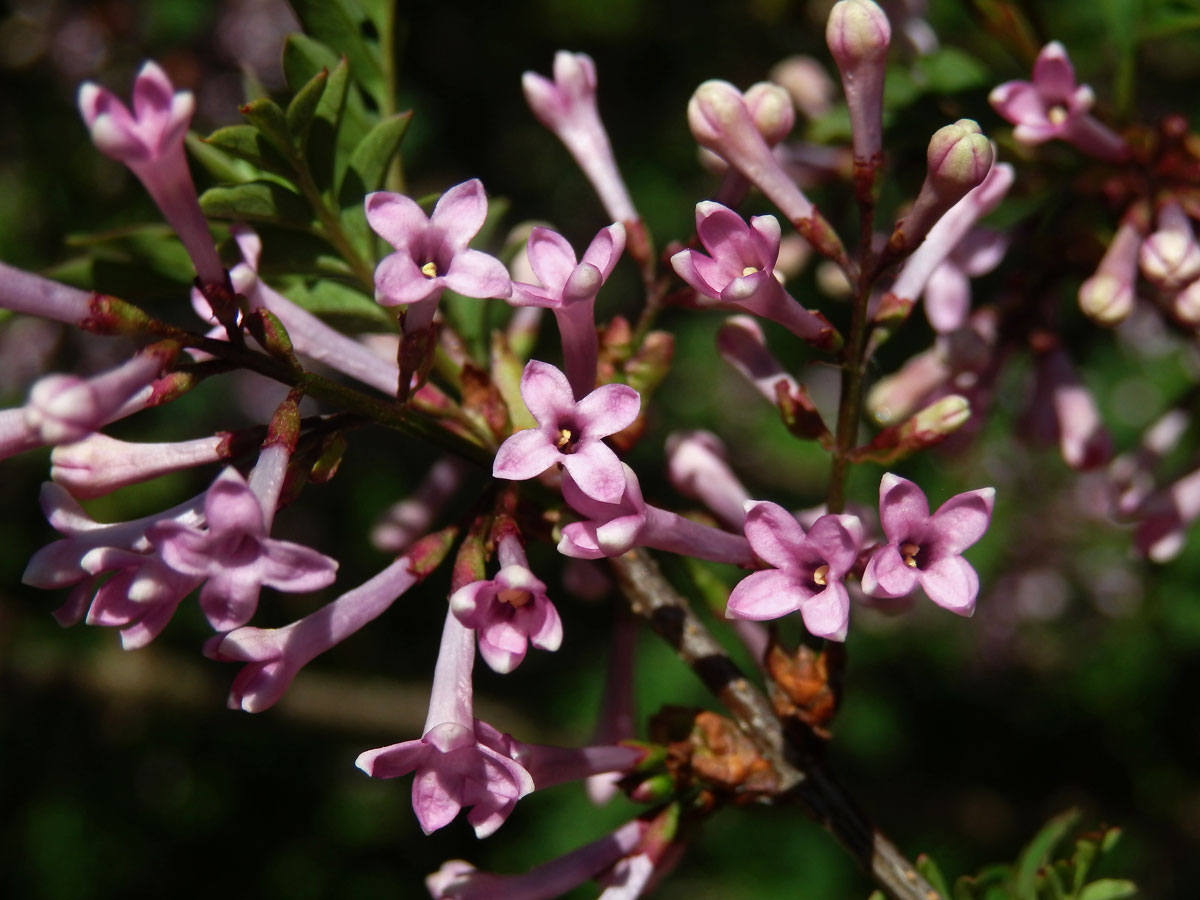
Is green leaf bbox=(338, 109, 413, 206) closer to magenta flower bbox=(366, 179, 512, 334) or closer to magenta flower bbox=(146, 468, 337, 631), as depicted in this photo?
magenta flower bbox=(366, 179, 512, 334)

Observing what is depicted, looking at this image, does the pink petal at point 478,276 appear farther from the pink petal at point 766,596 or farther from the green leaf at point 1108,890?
the green leaf at point 1108,890

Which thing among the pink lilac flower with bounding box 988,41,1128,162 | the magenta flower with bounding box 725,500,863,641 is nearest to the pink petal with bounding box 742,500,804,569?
the magenta flower with bounding box 725,500,863,641

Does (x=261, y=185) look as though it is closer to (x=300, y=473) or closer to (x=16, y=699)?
(x=300, y=473)

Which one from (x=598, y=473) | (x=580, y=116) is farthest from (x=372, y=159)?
(x=598, y=473)

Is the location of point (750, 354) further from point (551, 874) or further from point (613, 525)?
point (551, 874)

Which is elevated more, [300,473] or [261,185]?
[261,185]

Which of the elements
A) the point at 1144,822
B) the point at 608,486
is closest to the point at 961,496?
the point at 608,486

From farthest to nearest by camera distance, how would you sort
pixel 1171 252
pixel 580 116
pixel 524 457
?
pixel 580 116 → pixel 1171 252 → pixel 524 457
